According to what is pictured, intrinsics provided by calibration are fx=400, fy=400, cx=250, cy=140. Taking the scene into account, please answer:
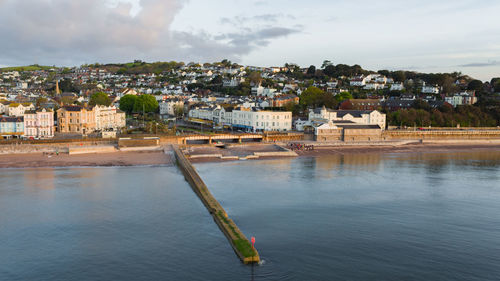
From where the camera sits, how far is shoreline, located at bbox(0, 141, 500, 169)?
3033 centimetres

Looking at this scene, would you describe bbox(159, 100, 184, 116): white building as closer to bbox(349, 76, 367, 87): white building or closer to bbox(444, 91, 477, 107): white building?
→ bbox(349, 76, 367, 87): white building

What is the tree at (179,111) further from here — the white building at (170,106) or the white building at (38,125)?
the white building at (38,125)

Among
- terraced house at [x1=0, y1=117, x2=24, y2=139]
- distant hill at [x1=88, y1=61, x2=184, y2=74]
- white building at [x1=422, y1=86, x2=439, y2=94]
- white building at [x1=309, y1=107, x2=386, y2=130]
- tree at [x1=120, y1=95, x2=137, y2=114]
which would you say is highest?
distant hill at [x1=88, y1=61, x2=184, y2=74]

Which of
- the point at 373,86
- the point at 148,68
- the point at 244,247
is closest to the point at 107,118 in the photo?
the point at 244,247

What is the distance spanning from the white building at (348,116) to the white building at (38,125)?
29.1m

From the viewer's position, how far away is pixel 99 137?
39.8m

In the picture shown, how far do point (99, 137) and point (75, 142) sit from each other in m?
3.50

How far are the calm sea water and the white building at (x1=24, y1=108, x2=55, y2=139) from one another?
12.6 meters

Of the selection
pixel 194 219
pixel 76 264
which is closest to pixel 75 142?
pixel 194 219

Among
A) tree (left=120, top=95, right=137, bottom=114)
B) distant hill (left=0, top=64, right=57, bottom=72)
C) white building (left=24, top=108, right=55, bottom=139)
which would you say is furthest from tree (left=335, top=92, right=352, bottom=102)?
distant hill (left=0, top=64, right=57, bottom=72)

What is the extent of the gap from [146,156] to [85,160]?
481cm

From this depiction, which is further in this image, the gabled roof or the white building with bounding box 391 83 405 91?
the white building with bounding box 391 83 405 91

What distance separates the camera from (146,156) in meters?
33.9

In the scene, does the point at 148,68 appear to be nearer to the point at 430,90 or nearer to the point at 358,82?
the point at 358,82
